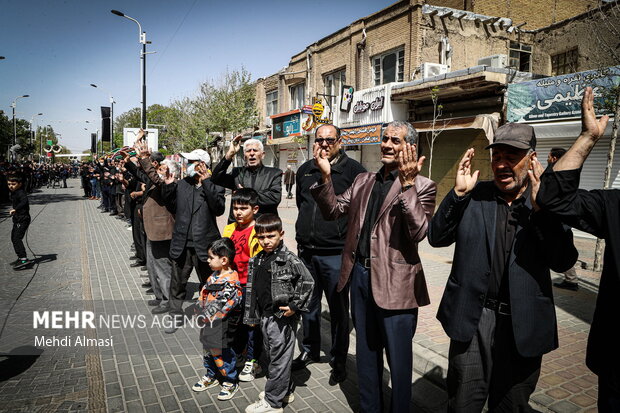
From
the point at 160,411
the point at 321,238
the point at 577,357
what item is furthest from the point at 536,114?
the point at 160,411

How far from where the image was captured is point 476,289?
2.36 meters

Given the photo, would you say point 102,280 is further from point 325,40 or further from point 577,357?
point 325,40

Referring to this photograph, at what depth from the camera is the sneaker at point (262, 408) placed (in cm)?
323

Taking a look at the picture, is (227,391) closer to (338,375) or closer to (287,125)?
(338,375)

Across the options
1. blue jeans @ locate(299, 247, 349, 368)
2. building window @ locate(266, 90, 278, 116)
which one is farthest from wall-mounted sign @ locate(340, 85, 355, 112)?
blue jeans @ locate(299, 247, 349, 368)

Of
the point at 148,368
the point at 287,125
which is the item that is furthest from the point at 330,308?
the point at 287,125

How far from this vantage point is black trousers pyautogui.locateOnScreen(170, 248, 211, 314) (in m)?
5.04

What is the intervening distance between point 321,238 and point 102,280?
531 centimetres

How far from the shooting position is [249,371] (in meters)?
3.89

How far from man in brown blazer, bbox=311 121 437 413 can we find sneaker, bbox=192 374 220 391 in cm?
149

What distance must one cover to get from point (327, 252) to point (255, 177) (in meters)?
1.37

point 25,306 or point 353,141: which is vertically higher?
point 353,141

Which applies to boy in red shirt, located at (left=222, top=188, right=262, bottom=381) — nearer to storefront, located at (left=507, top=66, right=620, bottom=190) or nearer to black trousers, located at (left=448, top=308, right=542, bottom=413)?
black trousers, located at (left=448, top=308, right=542, bottom=413)

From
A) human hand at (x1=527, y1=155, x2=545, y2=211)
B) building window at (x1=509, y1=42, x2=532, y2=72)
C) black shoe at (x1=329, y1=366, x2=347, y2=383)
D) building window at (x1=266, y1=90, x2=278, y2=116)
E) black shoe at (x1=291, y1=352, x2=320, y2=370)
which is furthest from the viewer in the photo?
building window at (x1=266, y1=90, x2=278, y2=116)
